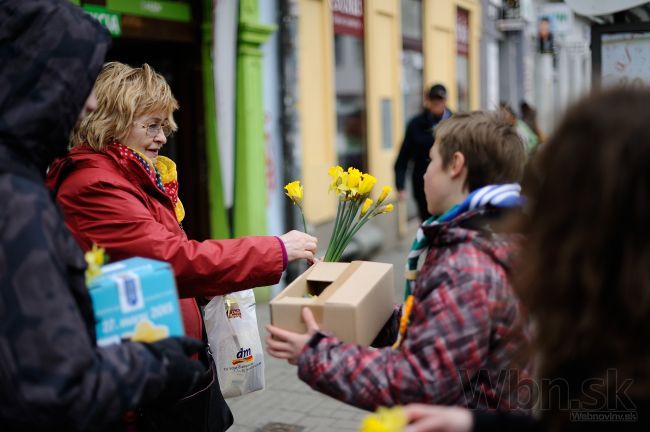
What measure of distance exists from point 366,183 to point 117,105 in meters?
0.85

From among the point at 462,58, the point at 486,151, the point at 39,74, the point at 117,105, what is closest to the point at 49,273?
the point at 39,74

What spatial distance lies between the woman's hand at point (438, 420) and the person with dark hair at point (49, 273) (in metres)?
0.56

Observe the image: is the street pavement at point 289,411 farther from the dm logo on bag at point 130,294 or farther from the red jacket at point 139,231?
the dm logo on bag at point 130,294

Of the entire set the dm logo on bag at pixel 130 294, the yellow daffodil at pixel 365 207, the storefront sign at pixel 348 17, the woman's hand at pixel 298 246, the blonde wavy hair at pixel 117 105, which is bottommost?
the woman's hand at pixel 298 246

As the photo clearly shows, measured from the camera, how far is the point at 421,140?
8.20 m

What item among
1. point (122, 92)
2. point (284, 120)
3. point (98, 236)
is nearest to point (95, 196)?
point (98, 236)

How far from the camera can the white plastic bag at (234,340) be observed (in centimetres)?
302

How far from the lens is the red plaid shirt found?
6.25 feet

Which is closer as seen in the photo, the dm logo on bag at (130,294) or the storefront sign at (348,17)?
the dm logo on bag at (130,294)

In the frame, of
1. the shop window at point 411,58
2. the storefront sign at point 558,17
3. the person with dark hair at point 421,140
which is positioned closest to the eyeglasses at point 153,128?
the person with dark hair at point 421,140

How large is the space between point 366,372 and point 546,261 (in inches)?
24.4

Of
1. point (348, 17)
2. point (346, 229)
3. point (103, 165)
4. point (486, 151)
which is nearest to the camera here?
point (486, 151)

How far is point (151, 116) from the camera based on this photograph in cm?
287

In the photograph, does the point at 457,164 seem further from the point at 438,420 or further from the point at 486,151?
the point at 438,420
